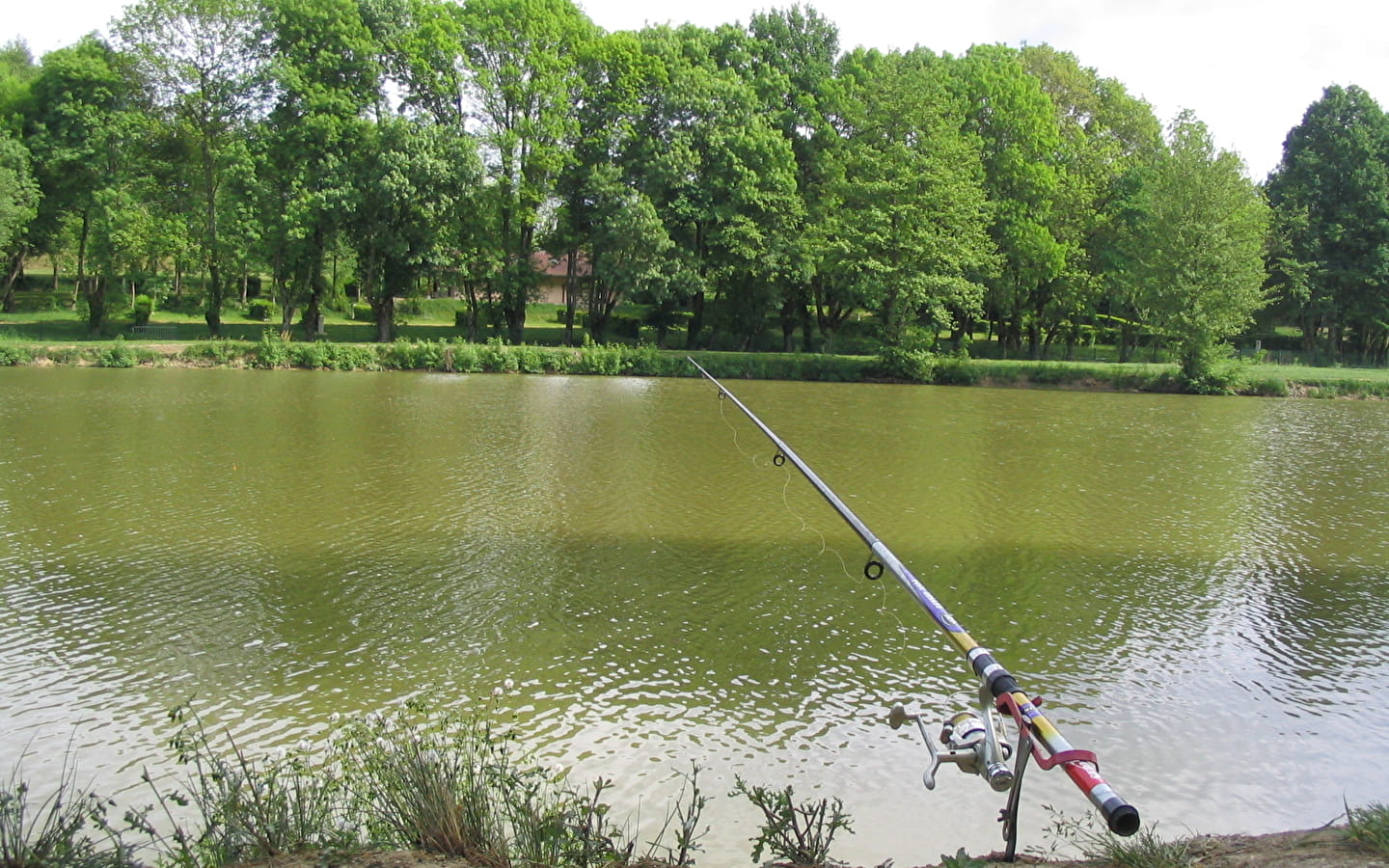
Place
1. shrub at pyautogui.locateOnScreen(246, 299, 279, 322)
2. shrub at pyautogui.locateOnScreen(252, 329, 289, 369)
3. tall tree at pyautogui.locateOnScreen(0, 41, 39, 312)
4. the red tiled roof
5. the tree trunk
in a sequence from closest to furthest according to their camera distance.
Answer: shrub at pyautogui.locateOnScreen(252, 329, 289, 369), tall tree at pyautogui.locateOnScreen(0, 41, 39, 312), the red tiled roof, the tree trunk, shrub at pyautogui.locateOnScreen(246, 299, 279, 322)

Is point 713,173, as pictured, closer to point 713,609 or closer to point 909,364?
point 909,364

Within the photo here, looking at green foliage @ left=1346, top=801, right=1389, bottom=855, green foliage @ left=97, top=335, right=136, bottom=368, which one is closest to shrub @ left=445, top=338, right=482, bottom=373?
green foliage @ left=97, top=335, right=136, bottom=368

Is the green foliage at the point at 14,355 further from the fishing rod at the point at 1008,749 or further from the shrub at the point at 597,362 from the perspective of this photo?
the fishing rod at the point at 1008,749

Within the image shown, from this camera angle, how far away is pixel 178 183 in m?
39.6

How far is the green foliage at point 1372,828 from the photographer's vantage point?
3791mm

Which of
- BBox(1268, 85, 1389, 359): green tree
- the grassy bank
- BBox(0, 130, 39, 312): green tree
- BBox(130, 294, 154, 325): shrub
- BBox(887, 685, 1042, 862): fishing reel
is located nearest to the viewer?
BBox(887, 685, 1042, 862): fishing reel

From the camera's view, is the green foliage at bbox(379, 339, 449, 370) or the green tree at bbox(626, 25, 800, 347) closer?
the green foliage at bbox(379, 339, 449, 370)

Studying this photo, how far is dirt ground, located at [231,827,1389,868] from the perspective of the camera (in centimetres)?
361

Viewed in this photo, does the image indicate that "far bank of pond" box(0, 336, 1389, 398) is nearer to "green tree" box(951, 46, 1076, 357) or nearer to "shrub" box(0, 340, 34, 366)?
"shrub" box(0, 340, 34, 366)

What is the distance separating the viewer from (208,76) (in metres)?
37.0

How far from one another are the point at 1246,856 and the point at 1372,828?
50 cm

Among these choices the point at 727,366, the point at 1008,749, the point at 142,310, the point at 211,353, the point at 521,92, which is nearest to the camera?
the point at 1008,749

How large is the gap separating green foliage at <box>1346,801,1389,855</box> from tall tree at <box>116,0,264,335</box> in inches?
1533

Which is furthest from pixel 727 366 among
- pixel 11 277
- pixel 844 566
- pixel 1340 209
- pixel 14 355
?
pixel 11 277
